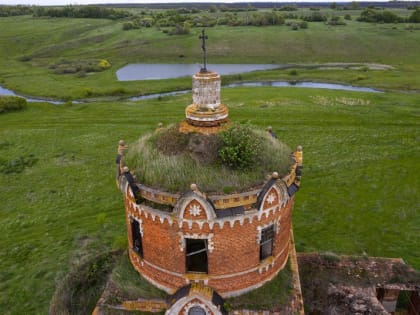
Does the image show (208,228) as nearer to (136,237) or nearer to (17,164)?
(136,237)

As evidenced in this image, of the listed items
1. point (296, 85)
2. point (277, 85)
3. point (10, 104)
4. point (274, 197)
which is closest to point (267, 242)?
point (274, 197)

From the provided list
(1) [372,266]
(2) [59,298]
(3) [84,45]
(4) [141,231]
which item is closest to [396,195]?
(1) [372,266]

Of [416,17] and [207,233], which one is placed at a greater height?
[416,17]

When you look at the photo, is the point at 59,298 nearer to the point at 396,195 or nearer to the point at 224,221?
the point at 224,221

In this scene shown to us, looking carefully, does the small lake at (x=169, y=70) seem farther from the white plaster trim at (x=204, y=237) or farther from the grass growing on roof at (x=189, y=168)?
the white plaster trim at (x=204, y=237)

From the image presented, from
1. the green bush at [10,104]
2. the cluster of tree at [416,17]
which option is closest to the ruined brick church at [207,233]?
the green bush at [10,104]

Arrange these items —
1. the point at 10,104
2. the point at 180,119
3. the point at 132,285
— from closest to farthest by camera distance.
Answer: the point at 132,285 → the point at 180,119 → the point at 10,104

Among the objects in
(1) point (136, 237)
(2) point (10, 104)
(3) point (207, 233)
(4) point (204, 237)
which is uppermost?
(3) point (207, 233)
